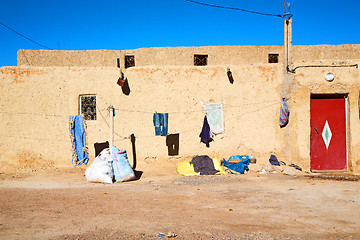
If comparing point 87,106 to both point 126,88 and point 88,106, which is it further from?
point 126,88

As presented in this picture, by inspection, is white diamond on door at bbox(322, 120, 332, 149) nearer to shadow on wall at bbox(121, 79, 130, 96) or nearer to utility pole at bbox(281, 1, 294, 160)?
utility pole at bbox(281, 1, 294, 160)

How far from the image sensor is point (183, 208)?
4684 millimetres

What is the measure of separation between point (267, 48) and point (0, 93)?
10.9m

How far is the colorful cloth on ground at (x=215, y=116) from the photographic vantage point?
27.0ft

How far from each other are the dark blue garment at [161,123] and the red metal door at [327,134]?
3.94m

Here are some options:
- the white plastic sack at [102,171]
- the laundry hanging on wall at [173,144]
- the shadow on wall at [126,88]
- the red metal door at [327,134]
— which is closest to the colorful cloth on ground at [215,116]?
the laundry hanging on wall at [173,144]

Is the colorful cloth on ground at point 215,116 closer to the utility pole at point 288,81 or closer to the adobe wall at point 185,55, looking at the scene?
the utility pole at point 288,81

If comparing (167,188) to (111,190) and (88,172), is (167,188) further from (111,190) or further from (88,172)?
(88,172)

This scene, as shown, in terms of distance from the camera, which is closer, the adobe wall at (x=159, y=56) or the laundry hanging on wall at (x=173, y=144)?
the laundry hanging on wall at (x=173, y=144)

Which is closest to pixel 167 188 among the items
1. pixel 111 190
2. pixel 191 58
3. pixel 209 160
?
pixel 111 190

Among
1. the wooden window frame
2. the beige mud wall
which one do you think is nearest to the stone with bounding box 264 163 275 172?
the beige mud wall

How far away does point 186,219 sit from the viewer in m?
4.11

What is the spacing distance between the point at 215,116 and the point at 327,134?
306cm

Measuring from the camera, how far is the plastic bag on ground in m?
6.98
